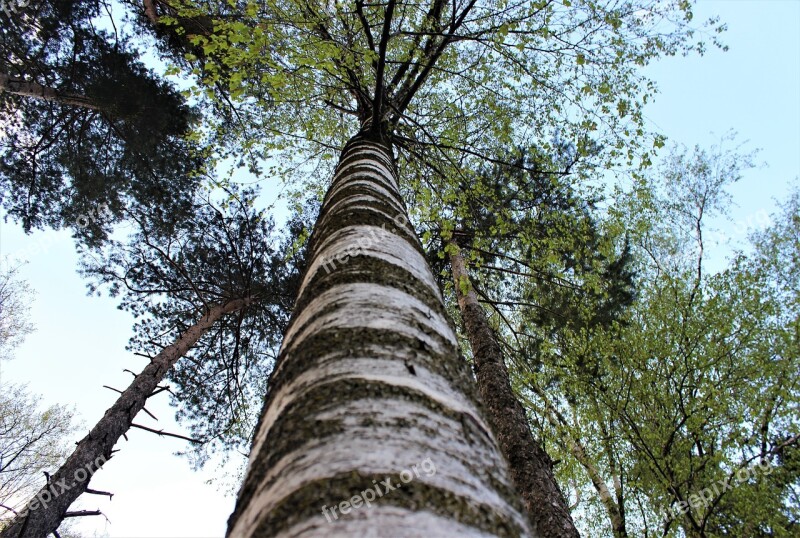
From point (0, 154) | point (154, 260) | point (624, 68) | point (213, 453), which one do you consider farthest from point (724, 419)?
point (0, 154)

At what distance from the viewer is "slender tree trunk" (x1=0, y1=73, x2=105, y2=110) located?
6582 mm

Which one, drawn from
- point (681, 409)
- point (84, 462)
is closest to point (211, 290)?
point (84, 462)

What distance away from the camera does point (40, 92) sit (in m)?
6.79

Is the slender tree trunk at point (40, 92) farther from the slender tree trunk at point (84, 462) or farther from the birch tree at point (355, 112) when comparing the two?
the slender tree trunk at point (84, 462)

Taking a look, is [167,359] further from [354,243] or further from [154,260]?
[354,243]

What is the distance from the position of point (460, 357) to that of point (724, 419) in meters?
8.23
